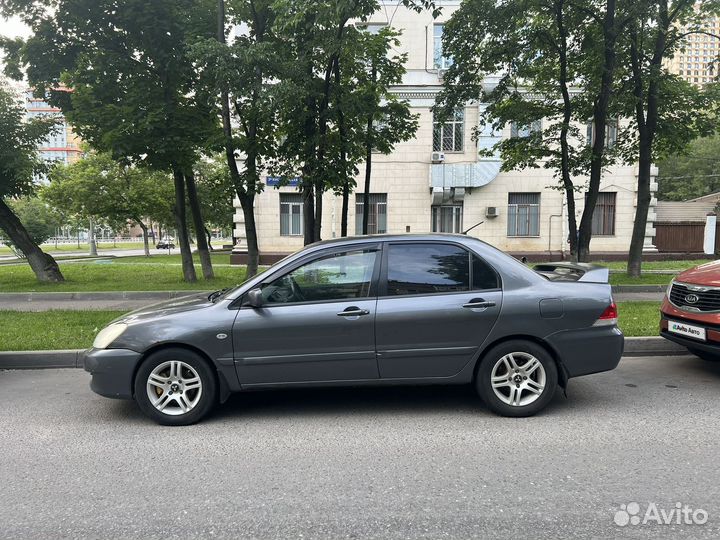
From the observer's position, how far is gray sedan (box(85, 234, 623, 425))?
4.04m

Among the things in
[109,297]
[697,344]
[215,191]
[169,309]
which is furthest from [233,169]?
[697,344]

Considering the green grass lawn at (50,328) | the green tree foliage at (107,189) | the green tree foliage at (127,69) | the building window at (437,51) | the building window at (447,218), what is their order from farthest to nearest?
the green tree foliage at (107,189) → the building window at (447,218) → the building window at (437,51) → the green tree foliage at (127,69) → the green grass lawn at (50,328)

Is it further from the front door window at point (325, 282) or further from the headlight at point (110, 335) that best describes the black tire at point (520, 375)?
the headlight at point (110, 335)

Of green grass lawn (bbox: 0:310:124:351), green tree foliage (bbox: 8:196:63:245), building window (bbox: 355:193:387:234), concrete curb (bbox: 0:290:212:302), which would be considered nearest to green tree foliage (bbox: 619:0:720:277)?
building window (bbox: 355:193:387:234)

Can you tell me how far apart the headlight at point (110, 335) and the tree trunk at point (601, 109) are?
10690 millimetres

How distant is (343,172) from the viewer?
10656 millimetres

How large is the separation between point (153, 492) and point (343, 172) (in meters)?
8.47

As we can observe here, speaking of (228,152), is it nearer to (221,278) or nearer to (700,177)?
(221,278)

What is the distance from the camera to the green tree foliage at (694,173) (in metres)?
38.8

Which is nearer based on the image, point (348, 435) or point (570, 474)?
point (570, 474)

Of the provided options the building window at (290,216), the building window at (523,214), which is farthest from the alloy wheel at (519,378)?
the building window at (523,214)

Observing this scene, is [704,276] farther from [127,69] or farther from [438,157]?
[438,157]

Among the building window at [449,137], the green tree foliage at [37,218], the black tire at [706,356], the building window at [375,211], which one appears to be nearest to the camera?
the black tire at [706,356]

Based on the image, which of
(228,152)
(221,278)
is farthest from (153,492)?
(221,278)
